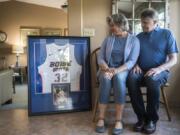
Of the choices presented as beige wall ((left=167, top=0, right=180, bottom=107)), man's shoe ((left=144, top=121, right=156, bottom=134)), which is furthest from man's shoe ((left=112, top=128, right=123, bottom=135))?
beige wall ((left=167, top=0, right=180, bottom=107))

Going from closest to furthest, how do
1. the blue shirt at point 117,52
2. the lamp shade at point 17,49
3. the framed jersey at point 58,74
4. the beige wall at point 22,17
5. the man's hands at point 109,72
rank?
the man's hands at point 109,72, the blue shirt at point 117,52, the framed jersey at point 58,74, the lamp shade at point 17,49, the beige wall at point 22,17

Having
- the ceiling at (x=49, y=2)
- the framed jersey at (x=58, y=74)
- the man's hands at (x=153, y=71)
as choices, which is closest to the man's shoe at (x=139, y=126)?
the man's hands at (x=153, y=71)

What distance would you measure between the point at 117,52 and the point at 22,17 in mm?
7070

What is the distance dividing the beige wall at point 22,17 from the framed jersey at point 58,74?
6044 millimetres

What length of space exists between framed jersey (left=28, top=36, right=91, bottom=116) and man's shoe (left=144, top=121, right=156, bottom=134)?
0.98 metres

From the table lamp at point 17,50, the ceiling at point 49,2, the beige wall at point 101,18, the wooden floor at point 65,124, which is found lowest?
the wooden floor at point 65,124

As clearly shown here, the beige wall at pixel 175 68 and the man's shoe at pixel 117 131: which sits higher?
the beige wall at pixel 175 68

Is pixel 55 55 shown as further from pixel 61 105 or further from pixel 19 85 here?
pixel 19 85

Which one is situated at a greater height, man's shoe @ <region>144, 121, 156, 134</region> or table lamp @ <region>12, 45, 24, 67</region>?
table lamp @ <region>12, 45, 24, 67</region>

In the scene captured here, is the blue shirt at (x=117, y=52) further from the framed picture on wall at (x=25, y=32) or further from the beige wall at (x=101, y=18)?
the framed picture on wall at (x=25, y=32)

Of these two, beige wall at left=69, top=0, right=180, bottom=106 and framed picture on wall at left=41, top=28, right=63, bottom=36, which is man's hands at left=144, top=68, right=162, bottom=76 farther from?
framed picture on wall at left=41, top=28, right=63, bottom=36

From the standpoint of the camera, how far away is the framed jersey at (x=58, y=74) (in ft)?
10.9

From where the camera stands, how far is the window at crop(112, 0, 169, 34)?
3.54m

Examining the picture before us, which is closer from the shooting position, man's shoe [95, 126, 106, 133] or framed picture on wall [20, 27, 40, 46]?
man's shoe [95, 126, 106, 133]
